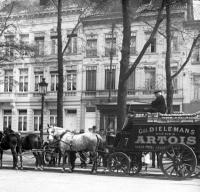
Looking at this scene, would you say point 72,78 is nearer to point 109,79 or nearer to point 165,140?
point 109,79

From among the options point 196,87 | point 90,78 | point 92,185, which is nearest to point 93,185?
point 92,185

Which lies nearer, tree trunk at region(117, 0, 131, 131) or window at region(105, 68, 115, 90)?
tree trunk at region(117, 0, 131, 131)

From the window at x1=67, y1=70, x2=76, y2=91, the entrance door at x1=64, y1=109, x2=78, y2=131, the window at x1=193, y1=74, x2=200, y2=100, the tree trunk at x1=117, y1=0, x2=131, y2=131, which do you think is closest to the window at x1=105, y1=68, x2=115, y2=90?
the window at x1=67, y1=70, x2=76, y2=91

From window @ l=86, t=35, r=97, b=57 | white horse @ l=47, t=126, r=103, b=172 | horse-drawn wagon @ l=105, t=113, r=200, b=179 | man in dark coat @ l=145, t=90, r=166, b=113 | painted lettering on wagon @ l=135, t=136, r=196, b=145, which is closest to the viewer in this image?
horse-drawn wagon @ l=105, t=113, r=200, b=179

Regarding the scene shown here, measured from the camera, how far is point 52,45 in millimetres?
43219

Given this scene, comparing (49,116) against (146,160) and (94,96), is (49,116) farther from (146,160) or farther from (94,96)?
(146,160)

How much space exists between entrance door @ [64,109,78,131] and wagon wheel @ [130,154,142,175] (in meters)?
26.1

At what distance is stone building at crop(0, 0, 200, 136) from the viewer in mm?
38656

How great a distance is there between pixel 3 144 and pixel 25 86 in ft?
83.0

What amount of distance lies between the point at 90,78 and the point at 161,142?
26858 millimetres

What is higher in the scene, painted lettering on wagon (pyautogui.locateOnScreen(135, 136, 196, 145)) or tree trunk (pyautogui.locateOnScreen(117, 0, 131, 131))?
tree trunk (pyautogui.locateOnScreen(117, 0, 131, 131))

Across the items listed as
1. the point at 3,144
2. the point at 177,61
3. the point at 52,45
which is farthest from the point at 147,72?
the point at 3,144

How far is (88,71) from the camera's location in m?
41.8

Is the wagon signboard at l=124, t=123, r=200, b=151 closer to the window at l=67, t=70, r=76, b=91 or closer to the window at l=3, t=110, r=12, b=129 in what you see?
the window at l=67, t=70, r=76, b=91
